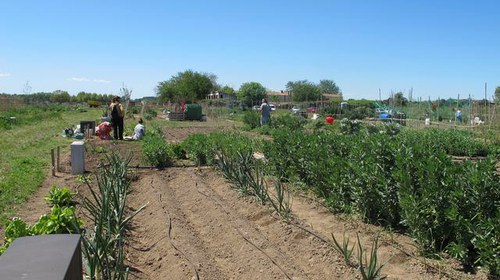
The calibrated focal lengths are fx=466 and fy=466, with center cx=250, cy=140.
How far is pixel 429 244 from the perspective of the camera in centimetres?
490

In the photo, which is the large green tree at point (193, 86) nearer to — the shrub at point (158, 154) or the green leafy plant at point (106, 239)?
the shrub at point (158, 154)

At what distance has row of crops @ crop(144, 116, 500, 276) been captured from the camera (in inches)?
178

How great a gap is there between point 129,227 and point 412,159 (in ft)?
12.6

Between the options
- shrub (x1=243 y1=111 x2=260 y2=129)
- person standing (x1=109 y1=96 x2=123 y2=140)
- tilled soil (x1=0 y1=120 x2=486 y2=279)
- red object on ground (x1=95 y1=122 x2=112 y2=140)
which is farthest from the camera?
shrub (x1=243 y1=111 x2=260 y2=129)

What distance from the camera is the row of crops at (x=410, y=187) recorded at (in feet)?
14.9

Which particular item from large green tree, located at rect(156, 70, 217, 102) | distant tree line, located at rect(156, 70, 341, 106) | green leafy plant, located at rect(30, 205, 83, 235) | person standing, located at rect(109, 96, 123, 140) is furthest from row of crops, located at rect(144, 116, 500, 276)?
large green tree, located at rect(156, 70, 217, 102)

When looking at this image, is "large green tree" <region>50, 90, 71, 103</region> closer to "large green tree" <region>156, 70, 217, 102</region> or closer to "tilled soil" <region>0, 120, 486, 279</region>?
"large green tree" <region>156, 70, 217, 102</region>

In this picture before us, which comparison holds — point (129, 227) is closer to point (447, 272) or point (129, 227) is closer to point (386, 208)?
point (386, 208)

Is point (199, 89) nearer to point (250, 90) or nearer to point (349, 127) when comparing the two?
point (250, 90)

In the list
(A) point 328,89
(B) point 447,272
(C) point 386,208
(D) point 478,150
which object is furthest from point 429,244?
(A) point 328,89

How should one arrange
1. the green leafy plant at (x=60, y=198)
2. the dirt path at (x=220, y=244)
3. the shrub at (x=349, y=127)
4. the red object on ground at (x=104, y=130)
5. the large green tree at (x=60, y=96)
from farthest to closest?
the large green tree at (x=60, y=96) < the shrub at (x=349, y=127) < the red object on ground at (x=104, y=130) < the green leafy plant at (x=60, y=198) < the dirt path at (x=220, y=244)

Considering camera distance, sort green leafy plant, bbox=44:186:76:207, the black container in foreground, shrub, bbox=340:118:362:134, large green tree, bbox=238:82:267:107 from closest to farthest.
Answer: the black container in foreground → green leafy plant, bbox=44:186:76:207 → shrub, bbox=340:118:362:134 → large green tree, bbox=238:82:267:107

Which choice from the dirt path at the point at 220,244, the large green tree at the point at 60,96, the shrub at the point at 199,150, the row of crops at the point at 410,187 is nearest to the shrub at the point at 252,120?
the shrub at the point at 199,150

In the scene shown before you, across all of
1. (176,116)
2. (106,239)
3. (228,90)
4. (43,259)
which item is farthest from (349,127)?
(228,90)
